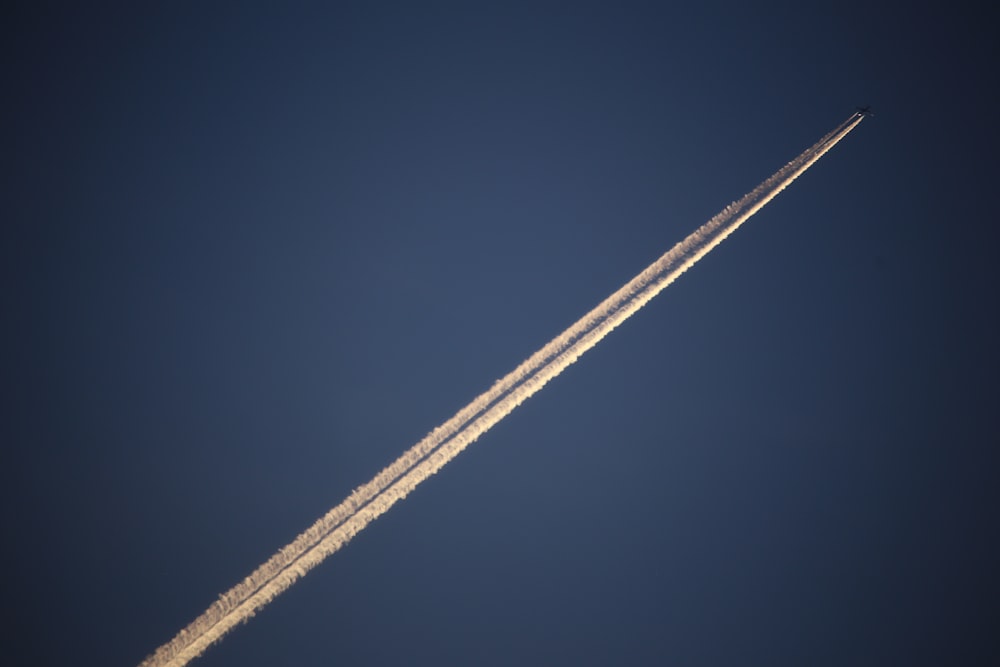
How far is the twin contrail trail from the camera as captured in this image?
6.69 metres

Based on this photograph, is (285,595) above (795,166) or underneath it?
underneath

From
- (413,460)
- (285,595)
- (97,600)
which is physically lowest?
(285,595)

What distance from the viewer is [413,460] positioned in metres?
7.12

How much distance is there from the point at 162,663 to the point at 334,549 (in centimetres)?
231

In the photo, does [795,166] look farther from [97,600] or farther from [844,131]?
[97,600]

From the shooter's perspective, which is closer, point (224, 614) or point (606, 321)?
point (224, 614)

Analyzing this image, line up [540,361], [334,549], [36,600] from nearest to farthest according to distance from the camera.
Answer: [36,600] → [334,549] → [540,361]

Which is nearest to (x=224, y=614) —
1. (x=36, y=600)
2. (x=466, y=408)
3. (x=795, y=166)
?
(x=36, y=600)

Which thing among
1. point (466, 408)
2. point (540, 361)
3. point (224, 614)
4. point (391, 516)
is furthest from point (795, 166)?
point (224, 614)

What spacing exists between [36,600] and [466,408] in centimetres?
556

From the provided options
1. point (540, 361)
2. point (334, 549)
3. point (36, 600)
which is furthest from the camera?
point (540, 361)

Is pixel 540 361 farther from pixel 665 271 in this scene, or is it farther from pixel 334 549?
pixel 334 549

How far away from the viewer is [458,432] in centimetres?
722

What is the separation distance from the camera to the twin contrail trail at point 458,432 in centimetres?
669
